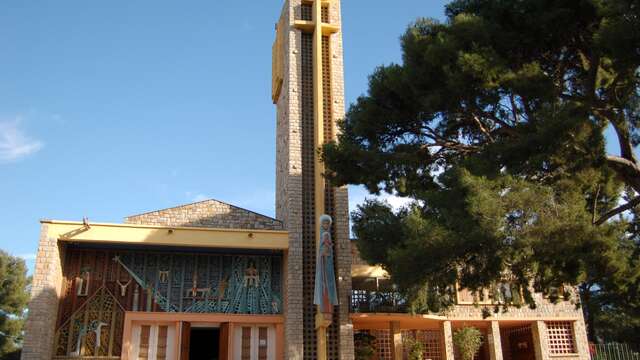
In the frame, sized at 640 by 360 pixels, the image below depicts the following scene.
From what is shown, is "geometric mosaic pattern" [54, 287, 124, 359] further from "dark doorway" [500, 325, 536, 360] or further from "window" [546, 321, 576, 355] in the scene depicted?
"window" [546, 321, 576, 355]

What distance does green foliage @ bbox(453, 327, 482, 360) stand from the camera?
66.3 ft

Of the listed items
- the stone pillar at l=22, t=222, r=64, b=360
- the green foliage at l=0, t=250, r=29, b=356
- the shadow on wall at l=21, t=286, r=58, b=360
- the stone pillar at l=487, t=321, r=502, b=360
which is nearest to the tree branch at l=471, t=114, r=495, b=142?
the stone pillar at l=487, t=321, r=502, b=360

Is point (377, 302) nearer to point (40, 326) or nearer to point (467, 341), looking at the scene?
point (467, 341)

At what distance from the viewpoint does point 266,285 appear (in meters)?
19.7

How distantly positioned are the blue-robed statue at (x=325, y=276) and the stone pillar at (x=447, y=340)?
483cm

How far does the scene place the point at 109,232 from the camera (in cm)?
1831

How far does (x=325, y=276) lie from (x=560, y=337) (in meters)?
9.42

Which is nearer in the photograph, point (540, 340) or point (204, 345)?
point (540, 340)

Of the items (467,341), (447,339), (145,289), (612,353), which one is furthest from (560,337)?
(145,289)

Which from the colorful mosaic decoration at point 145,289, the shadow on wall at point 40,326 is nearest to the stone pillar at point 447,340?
the colorful mosaic decoration at point 145,289

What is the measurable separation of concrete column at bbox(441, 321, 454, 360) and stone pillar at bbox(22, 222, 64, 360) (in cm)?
1182

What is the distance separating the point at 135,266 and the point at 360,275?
6.96m

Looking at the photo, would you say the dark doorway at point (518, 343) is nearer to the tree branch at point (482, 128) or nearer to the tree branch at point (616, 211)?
the tree branch at point (616, 211)

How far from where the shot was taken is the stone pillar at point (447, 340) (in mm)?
20328
